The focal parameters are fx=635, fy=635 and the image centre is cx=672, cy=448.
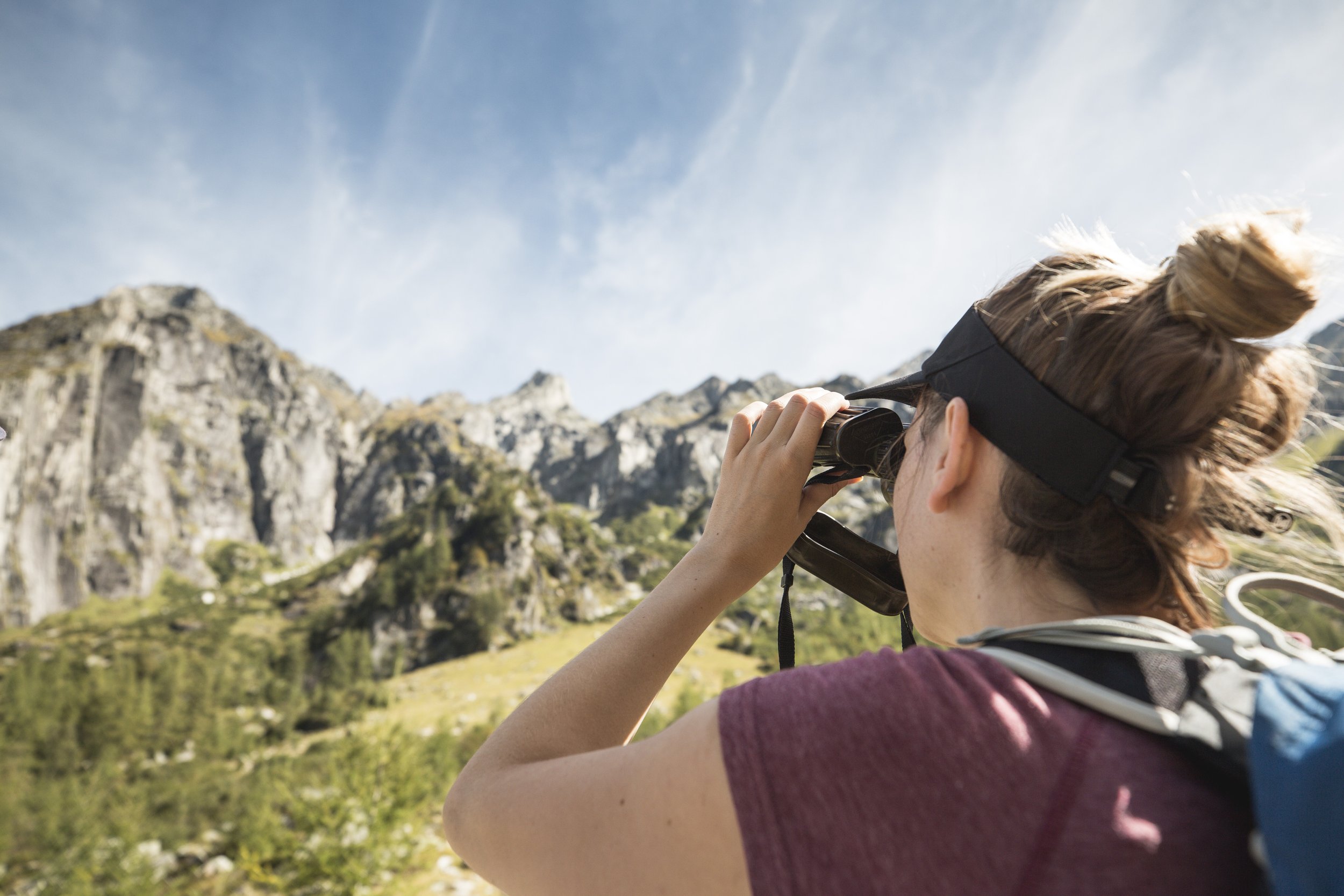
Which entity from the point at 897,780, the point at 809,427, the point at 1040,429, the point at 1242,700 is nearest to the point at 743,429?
the point at 809,427

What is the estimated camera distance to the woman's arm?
33.3 inches

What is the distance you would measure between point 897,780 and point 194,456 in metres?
144

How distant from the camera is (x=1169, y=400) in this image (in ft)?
3.41

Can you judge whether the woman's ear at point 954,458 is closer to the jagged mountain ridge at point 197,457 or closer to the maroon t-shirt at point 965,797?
the maroon t-shirt at point 965,797

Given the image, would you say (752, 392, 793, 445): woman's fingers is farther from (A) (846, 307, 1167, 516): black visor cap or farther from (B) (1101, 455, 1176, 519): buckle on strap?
(B) (1101, 455, 1176, 519): buckle on strap

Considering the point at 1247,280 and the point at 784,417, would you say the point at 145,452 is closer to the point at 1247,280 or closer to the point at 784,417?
the point at 784,417

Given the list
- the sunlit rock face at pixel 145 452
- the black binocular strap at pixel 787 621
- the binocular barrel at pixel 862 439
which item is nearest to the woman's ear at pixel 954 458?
the binocular barrel at pixel 862 439

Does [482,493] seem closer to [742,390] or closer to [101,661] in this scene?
[101,661]

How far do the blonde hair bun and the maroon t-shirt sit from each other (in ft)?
2.22

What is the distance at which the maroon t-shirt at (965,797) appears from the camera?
0.71 metres

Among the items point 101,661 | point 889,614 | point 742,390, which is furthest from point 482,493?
point 742,390

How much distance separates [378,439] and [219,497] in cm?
3590

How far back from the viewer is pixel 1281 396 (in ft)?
3.54

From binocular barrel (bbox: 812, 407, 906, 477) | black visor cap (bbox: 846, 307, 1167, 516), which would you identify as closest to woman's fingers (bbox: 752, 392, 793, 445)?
binocular barrel (bbox: 812, 407, 906, 477)
